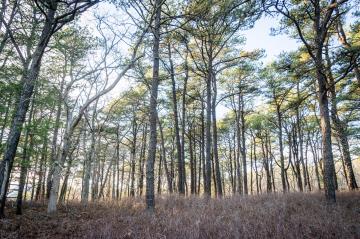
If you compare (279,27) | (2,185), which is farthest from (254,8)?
(2,185)

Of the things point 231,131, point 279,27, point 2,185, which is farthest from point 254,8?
point 231,131

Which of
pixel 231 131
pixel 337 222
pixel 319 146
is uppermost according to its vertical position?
pixel 231 131

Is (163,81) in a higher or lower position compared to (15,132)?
higher

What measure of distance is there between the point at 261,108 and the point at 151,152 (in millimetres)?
18086

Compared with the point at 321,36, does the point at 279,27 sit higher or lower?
higher

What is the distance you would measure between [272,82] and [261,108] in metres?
5.85

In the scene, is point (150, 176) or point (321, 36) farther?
point (321, 36)

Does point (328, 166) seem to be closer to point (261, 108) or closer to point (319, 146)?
point (261, 108)

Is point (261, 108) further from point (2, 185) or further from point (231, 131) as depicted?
point (2, 185)

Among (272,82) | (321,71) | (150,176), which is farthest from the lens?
(272,82)

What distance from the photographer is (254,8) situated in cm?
827

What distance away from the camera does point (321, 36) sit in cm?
889

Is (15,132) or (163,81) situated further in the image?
(163,81)

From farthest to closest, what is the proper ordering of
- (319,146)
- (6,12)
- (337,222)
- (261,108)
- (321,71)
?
(319,146)
(261,108)
(6,12)
(321,71)
(337,222)
